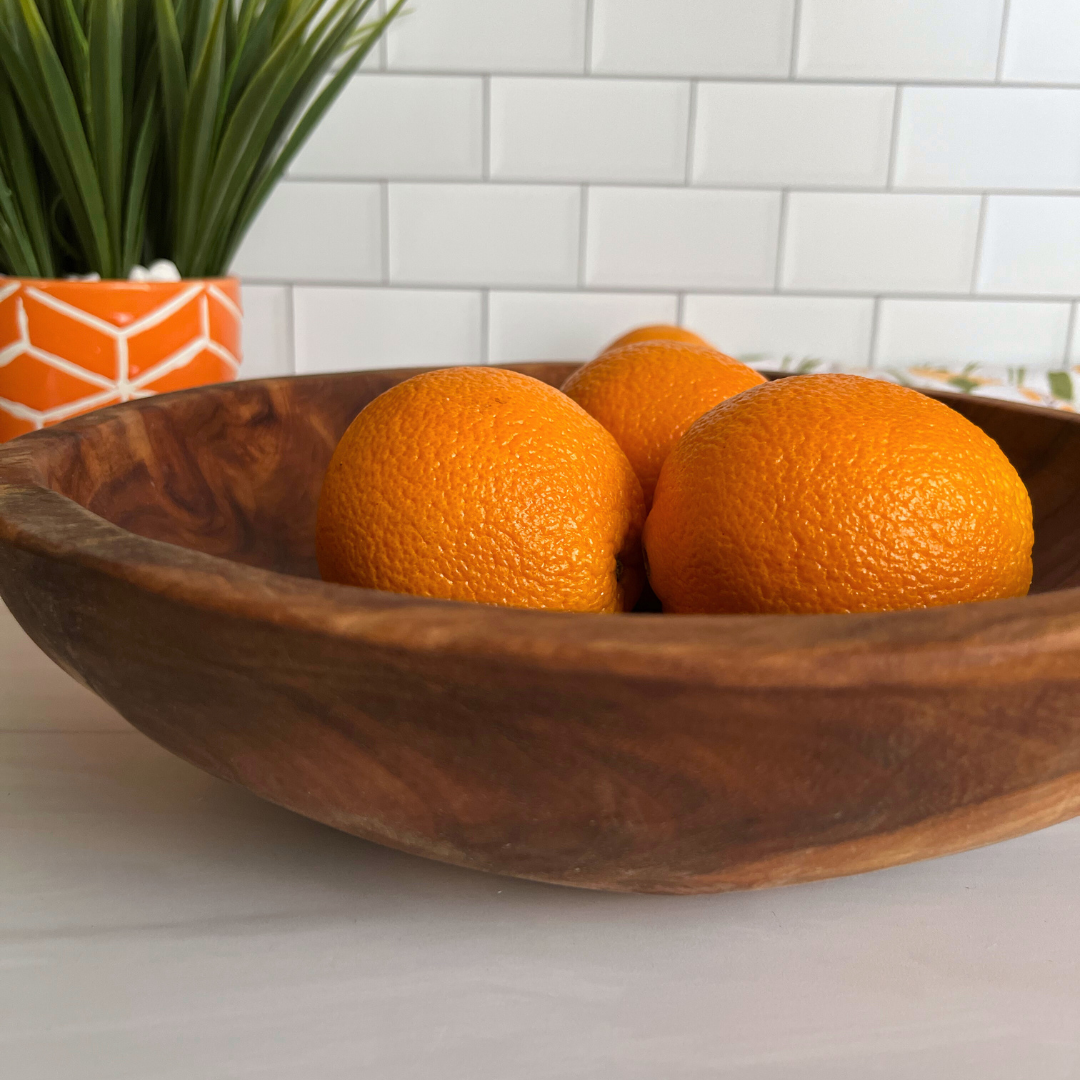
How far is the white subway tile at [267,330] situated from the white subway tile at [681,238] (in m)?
0.40

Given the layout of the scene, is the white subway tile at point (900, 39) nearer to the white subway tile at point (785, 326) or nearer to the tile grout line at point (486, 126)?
the white subway tile at point (785, 326)

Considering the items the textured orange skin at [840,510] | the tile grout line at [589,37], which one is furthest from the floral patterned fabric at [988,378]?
the textured orange skin at [840,510]

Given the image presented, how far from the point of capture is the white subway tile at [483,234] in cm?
124

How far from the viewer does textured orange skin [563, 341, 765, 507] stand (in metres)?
0.44

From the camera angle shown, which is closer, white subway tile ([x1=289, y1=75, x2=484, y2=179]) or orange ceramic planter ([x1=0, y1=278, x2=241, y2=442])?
orange ceramic planter ([x1=0, y1=278, x2=241, y2=442])

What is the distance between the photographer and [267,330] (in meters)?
1.29

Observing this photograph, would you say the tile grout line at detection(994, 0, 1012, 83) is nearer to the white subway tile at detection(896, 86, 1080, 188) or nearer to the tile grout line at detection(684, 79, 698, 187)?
the white subway tile at detection(896, 86, 1080, 188)

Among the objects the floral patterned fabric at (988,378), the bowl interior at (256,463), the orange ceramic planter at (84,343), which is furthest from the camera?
the floral patterned fabric at (988,378)

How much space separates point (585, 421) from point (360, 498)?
0.09 m

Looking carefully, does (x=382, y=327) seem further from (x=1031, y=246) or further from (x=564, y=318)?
(x=1031, y=246)

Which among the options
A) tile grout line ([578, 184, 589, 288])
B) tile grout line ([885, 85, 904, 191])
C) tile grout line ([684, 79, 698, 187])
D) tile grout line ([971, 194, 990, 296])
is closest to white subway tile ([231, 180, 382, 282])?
tile grout line ([578, 184, 589, 288])

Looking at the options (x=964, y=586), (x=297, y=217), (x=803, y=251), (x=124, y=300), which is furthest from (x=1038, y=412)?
(x=297, y=217)

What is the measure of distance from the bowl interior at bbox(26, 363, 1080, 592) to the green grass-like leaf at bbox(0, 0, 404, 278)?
15.3 inches

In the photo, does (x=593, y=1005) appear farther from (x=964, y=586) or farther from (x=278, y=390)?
(x=278, y=390)
